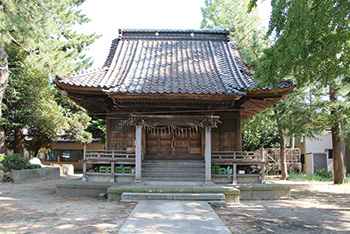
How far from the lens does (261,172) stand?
448 inches

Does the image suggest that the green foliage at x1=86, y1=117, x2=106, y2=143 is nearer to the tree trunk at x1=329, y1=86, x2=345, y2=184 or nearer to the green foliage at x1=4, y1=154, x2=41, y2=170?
the green foliage at x1=4, y1=154, x2=41, y2=170

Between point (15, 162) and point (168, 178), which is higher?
point (15, 162)

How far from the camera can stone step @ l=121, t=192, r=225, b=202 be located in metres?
9.04

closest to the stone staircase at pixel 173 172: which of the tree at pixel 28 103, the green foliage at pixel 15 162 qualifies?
the green foliage at pixel 15 162

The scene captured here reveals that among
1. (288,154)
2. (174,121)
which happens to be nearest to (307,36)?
(174,121)

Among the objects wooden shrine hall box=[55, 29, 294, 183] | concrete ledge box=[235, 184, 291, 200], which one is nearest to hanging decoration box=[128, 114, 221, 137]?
wooden shrine hall box=[55, 29, 294, 183]

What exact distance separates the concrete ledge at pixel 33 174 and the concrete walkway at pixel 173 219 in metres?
10.5

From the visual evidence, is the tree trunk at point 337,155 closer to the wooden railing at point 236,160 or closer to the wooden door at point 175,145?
the wooden railing at point 236,160

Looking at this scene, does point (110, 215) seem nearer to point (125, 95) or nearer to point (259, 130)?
point (125, 95)

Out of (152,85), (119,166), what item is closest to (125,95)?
(152,85)

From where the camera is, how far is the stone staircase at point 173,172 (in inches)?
422

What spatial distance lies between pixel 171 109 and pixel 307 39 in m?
5.95

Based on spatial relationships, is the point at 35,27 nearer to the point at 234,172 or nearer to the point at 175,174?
the point at 175,174

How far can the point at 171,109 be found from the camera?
11.6 m
